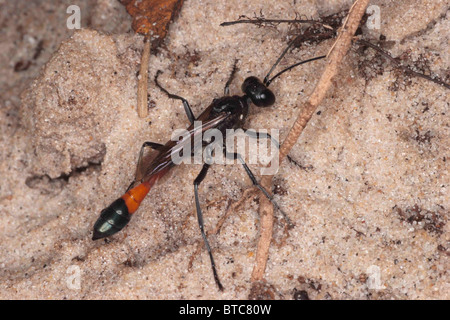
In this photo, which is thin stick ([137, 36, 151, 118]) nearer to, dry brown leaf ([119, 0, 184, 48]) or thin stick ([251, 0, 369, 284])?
dry brown leaf ([119, 0, 184, 48])

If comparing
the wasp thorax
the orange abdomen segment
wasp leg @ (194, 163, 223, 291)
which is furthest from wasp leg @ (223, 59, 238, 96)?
the orange abdomen segment

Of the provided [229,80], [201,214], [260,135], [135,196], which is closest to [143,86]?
[229,80]

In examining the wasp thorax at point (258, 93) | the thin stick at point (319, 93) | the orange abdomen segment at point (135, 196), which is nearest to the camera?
the thin stick at point (319, 93)

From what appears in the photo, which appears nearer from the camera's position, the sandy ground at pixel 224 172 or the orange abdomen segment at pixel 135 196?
the sandy ground at pixel 224 172

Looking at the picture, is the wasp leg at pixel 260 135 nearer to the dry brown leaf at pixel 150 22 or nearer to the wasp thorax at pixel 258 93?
the wasp thorax at pixel 258 93

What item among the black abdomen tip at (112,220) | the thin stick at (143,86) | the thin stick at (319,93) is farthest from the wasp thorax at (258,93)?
the black abdomen tip at (112,220)

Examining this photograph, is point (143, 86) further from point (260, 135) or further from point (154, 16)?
point (260, 135)

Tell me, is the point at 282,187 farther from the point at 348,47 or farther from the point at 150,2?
the point at 150,2
